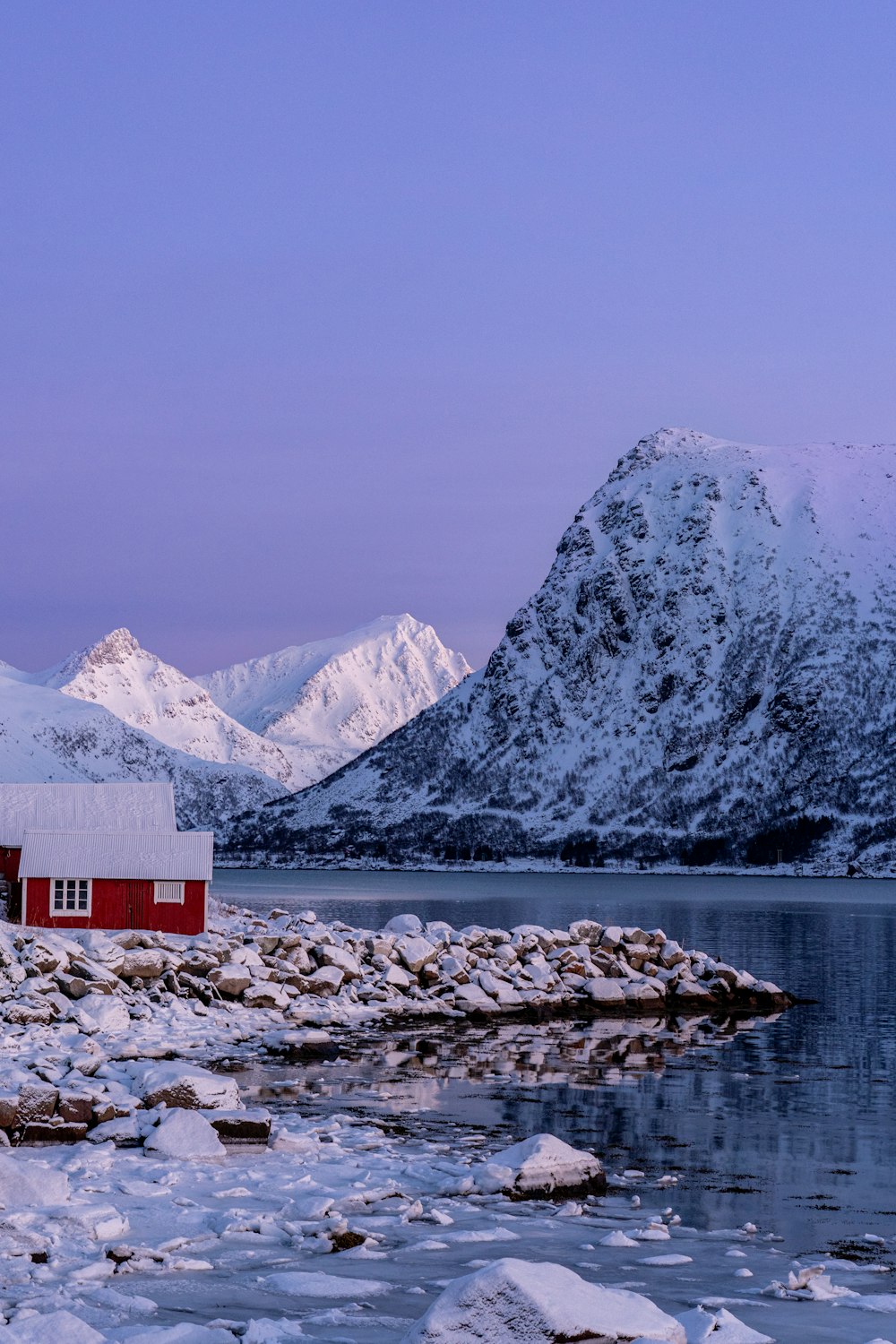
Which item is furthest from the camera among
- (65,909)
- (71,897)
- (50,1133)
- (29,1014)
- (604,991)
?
(71,897)

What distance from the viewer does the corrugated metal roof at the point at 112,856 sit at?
5375cm

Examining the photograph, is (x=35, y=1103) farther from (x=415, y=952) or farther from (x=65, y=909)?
(x=65, y=909)

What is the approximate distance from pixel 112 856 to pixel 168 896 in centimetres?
257

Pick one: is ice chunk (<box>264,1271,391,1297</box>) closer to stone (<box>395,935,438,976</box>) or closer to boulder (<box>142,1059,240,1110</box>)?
boulder (<box>142,1059,240,1110</box>)

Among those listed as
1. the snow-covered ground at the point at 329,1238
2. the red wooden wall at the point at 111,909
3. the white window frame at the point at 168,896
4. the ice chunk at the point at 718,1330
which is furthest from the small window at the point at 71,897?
the ice chunk at the point at 718,1330

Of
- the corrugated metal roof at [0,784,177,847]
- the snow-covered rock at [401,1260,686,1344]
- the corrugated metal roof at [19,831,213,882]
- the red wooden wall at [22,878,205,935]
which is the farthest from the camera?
the corrugated metal roof at [0,784,177,847]

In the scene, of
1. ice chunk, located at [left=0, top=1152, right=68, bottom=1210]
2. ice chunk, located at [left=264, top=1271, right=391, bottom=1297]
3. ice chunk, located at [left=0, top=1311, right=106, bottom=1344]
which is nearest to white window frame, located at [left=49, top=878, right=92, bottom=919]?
ice chunk, located at [left=0, top=1152, right=68, bottom=1210]

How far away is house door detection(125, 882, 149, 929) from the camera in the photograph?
5425cm

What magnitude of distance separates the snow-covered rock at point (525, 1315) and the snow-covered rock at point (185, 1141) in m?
9.05

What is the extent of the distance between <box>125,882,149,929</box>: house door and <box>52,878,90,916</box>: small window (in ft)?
4.78

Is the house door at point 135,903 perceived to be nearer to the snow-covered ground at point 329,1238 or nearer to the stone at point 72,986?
the stone at point 72,986

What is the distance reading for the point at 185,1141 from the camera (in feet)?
70.6

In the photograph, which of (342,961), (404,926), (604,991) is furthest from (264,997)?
(404,926)

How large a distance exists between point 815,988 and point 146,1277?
4640cm
